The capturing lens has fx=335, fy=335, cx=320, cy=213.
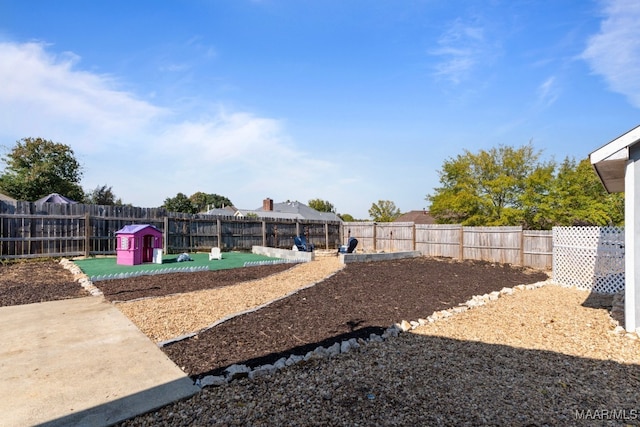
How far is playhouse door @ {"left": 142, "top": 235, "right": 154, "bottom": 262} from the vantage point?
37.9 feet

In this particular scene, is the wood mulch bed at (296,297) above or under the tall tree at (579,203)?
under

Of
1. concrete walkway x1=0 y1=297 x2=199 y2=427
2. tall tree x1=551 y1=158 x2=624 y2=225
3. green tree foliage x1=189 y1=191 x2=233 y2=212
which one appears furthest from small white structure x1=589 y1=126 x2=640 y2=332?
green tree foliage x1=189 y1=191 x2=233 y2=212

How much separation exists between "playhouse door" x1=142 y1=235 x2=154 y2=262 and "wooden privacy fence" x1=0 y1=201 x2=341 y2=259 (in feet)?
8.71

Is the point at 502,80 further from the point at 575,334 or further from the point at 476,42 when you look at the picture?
the point at 575,334

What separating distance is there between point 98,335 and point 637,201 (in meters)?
8.07

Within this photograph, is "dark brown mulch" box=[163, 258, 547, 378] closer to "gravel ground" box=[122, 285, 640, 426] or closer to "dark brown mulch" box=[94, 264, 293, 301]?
"gravel ground" box=[122, 285, 640, 426]

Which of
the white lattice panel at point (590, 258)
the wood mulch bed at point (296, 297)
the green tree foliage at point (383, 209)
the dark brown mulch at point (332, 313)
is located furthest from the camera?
the green tree foliage at point (383, 209)

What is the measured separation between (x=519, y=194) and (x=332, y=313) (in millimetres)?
16858

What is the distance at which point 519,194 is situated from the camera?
61.0 feet

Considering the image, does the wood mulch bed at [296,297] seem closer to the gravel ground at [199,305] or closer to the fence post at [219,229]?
the gravel ground at [199,305]

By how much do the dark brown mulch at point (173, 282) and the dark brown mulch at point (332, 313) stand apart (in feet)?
7.63

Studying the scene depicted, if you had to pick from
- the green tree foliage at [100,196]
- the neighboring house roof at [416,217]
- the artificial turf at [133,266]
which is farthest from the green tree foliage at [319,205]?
the artificial turf at [133,266]

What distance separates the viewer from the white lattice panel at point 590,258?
8.64 metres

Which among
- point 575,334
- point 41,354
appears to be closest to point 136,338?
point 41,354
